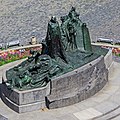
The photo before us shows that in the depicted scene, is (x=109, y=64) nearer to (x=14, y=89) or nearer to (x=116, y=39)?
(x=14, y=89)

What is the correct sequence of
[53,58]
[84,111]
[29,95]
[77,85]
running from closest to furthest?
[29,95] → [84,111] → [77,85] → [53,58]

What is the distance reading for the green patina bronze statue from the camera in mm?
18000

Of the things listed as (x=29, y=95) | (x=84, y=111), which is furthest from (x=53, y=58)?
(x=84, y=111)

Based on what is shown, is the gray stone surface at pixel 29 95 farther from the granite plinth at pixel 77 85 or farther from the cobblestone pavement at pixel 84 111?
the cobblestone pavement at pixel 84 111

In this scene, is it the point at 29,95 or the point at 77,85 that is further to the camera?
the point at 77,85

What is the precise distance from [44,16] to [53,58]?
56.5 ft

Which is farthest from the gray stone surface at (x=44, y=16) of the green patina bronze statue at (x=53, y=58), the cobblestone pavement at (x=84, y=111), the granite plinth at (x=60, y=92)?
the cobblestone pavement at (x=84, y=111)

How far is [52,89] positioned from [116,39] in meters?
13.9

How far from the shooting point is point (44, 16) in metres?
36.1

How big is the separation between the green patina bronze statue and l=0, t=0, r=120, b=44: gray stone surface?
9591 mm

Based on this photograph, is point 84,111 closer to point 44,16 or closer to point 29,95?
point 29,95

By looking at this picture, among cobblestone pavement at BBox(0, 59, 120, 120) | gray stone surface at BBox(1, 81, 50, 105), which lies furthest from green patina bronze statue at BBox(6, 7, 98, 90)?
cobblestone pavement at BBox(0, 59, 120, 120)

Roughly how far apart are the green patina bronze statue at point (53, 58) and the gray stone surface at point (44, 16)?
A: 9.59 metres

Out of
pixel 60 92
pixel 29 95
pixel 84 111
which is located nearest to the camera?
pixel 29 95
